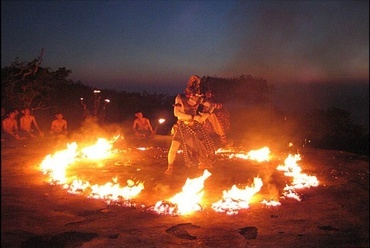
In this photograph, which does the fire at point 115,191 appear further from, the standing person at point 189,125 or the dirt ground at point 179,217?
the standing person at point 189,125

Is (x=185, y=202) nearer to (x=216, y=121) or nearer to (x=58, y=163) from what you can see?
(x=58, y=163)

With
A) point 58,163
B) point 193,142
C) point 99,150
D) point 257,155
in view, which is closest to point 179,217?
point 193,142

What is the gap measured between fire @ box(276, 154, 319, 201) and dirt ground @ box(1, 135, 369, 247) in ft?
0.63

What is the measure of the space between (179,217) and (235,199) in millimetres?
1274

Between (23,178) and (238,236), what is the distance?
4.89m

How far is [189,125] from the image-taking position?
28.2 ft

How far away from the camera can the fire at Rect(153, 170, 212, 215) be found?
234 inches

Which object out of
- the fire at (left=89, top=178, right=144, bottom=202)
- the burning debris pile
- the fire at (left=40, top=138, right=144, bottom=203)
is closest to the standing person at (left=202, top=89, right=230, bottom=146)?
the burning debris pile

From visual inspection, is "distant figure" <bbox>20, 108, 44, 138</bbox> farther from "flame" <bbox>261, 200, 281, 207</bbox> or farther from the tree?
"flame" <bbox>261, 200, 281, 207</bbox>

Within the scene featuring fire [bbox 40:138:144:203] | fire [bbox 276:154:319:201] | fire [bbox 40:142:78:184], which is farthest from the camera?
fire [bbox 40:142:78:184]

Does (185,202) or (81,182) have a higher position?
(81,182)

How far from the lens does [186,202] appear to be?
6.34 meters

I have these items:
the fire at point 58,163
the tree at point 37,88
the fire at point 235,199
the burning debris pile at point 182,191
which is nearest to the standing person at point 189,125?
the burning debris pile at point 182,191

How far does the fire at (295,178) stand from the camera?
7018 millimetres
